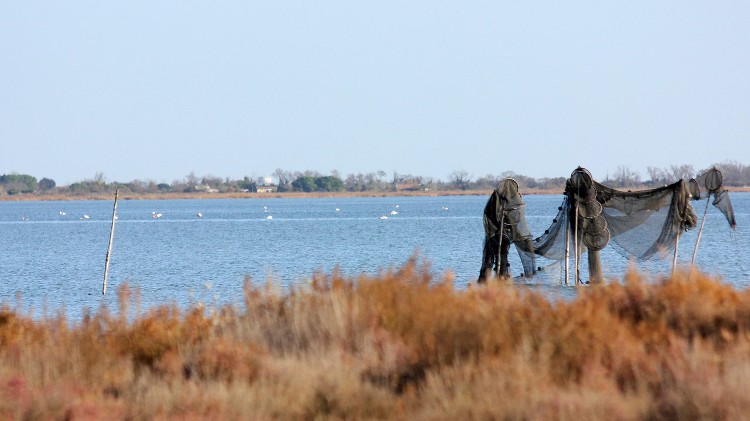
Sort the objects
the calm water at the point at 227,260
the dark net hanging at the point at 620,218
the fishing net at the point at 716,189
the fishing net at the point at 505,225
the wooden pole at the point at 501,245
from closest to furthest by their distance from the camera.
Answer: the fishing net at the point at 716,189 < the dark net hanging at the point at 620,218 < the wooden pole at the point at 501,245 < the fishing net at the point at 505,225 < the calm water at the point at 227,260

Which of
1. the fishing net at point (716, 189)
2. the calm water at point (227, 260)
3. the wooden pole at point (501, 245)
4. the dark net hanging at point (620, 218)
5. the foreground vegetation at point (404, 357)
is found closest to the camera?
the foreground vegetation at point (404, 357)

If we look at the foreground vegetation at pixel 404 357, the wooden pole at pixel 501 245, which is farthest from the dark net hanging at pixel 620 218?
the foreground vegetation at pixel 404 357

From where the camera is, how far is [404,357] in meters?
9.92

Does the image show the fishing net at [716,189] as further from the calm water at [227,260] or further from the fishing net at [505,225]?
the fishing net at [505,225]

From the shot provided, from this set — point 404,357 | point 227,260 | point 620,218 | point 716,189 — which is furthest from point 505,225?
point 227,260

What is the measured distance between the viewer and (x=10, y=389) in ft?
31.7

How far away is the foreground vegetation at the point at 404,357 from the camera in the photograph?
27.7 feet

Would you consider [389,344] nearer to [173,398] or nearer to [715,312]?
[173,398]

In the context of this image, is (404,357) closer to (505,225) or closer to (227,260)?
(505,225)

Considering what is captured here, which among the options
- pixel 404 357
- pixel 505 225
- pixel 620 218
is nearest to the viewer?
pixel 404 357

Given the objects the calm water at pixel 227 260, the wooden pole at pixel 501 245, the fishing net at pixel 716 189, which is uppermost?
the fishing net at pixel 716 189

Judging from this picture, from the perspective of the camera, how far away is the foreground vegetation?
844 cm

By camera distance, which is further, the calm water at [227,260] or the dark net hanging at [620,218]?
the calm water at [227,260]

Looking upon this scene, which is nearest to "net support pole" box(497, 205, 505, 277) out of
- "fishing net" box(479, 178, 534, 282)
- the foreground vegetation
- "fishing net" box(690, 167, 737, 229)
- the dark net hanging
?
"fishing net" box(479, 178, 534, 282)
